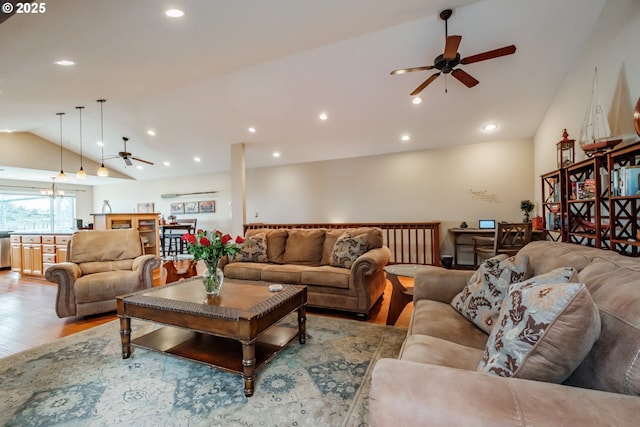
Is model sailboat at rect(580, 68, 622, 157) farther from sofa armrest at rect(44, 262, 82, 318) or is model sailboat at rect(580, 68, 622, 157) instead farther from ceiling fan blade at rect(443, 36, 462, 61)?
sofa armrest at rect(44, 262, 82, 318)

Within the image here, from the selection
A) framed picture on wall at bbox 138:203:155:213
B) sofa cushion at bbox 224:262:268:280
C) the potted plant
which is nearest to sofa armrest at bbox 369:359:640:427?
sofa cushion at bbox 224:262:268:280

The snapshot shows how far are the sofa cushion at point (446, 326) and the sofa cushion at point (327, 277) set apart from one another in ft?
3.75

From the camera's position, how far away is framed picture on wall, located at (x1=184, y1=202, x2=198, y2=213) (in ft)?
28.3

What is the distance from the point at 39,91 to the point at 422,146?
6.10 meters

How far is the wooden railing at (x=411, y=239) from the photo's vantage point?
5.48m

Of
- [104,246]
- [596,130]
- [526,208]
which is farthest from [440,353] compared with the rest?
[526,208]

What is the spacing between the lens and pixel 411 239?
595 centimetres

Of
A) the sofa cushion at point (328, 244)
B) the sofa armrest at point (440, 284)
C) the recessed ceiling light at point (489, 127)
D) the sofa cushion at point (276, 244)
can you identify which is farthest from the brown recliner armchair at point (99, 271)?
the recessed ceiling light at point (489, 127)

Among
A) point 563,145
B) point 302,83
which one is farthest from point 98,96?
point 563,145

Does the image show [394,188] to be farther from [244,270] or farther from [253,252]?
[244,270]

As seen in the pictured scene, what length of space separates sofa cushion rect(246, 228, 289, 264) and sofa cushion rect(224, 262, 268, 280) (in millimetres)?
220

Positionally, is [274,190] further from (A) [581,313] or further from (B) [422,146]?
(A) [581,313]

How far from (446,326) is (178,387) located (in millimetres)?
1751

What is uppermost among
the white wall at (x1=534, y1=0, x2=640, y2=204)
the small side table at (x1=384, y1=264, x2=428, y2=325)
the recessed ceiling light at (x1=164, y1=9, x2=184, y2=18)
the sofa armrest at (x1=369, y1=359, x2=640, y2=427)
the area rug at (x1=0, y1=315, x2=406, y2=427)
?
the recessed ceiling light at (x1=164, y1=9, x2=184, y2=18)
